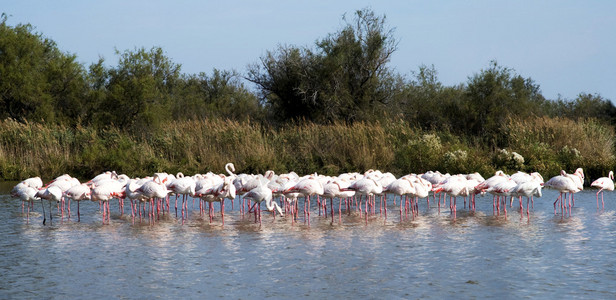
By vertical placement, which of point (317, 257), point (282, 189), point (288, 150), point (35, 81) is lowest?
point (317, 257)

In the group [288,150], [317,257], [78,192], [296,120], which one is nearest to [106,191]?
[78,192]

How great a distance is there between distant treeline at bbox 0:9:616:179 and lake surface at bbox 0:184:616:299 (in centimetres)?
910

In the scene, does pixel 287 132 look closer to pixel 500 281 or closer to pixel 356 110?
pixel 356 110

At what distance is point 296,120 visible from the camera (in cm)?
3359

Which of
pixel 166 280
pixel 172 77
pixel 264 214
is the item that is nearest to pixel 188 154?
pixel 264 214

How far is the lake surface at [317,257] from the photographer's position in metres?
8.53

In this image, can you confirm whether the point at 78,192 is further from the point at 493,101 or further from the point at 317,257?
the point at 493,101

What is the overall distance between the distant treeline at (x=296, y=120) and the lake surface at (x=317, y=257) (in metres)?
9.10

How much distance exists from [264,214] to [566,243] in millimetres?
6393

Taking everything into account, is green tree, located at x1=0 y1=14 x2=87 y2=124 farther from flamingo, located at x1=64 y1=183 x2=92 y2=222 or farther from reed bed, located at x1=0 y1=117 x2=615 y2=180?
flamingo, located at x1=64 y1=183 x2=92 y2=222

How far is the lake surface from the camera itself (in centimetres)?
853

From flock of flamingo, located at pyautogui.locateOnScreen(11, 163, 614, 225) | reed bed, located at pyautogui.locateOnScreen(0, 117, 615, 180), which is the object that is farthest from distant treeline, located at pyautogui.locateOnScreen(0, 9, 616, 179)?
flock of flamingo, located at pyautogui.locateOnScreen(11, 163, 614, 225)

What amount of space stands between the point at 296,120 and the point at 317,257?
2330cm

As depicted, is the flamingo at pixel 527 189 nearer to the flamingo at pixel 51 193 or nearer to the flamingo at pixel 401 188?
the flamingo at pixel 401 188
